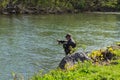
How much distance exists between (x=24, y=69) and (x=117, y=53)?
718 centimetres

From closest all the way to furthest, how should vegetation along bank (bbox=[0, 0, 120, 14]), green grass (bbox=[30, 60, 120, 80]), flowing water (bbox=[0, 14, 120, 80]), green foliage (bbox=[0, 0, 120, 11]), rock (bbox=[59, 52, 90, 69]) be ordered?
green grass (bbox=[30, 60, 120, 80])
rock (bbox=[59, 52, 90, 69])
flowing water (bbox=[0, 14, 120, 80])
vegetation along bank (bbox=[0, 0, 120, 14])
green foliage (bbox=[0, 0, 120, 11])

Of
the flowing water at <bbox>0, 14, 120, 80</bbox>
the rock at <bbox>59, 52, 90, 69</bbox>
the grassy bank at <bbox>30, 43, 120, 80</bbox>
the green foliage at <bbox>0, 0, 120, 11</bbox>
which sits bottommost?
the green foliage at <bbox>0, 0, 120, 11</bbox>

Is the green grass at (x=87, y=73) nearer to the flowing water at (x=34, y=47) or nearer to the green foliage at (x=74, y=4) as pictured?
the flowing water at (x=34, y=47)

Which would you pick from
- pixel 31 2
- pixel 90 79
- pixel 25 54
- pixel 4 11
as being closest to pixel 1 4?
pixel 4 11

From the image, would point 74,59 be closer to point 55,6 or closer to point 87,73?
point 87,73

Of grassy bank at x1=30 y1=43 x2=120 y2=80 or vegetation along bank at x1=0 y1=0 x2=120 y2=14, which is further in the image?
vegetation along bank at x1=0 y1=0 x2=120 y2=14

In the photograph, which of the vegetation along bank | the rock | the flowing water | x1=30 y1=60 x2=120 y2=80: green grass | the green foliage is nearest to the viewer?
x1=30 y1=60 x2=120 y2=80: green grass

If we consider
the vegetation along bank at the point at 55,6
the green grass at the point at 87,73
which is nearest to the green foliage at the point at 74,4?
the vegetation along bank at the point at 55,6

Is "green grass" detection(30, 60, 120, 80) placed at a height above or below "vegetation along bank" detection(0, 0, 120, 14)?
above

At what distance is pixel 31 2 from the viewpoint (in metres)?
88.8

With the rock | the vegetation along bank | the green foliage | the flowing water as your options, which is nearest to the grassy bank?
the rock

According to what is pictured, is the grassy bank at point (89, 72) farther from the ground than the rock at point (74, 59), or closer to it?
farther from the ground

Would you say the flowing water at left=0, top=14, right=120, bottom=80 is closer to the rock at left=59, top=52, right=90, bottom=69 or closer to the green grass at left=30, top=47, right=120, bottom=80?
the rock at left=59, top=52, right=90, bottom=69

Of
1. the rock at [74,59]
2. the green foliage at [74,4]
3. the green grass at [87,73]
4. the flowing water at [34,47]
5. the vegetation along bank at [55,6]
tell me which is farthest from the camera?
the green foliage at [74,4]
